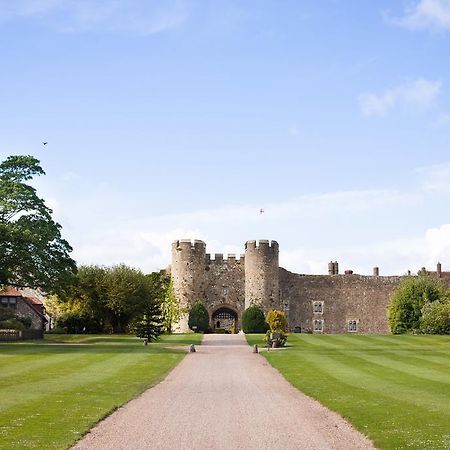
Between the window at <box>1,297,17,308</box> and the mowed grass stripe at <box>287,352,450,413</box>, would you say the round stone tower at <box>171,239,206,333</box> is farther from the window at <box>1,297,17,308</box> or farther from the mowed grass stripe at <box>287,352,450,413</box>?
the mowed grass stripe at <box>287,352,450,413</box>

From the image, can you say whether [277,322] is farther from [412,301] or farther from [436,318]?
[412,301]

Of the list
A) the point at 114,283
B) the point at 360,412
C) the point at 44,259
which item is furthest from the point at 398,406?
the point at 114,283

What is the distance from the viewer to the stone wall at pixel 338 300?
8356 cm

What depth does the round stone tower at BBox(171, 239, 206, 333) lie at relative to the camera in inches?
3056

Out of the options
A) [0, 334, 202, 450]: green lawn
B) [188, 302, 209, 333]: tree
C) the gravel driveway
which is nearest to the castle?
[188, 302, 209, 333]: tree

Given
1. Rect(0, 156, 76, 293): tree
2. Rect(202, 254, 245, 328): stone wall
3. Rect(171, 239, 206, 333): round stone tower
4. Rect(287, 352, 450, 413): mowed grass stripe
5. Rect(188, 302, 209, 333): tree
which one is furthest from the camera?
Rect(202, 254, 245, 328): stone wall

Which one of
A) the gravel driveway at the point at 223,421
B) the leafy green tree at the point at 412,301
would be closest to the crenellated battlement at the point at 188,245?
the leafy green tree at the point at 412,301

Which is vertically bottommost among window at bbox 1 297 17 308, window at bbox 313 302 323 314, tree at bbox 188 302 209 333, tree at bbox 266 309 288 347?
tree at bbox 266 309 288 347

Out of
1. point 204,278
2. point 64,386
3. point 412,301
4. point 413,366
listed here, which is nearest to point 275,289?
point 204,278

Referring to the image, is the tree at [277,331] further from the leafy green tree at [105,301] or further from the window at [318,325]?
the window at [318,325]

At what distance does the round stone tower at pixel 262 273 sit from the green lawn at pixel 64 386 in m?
34.2

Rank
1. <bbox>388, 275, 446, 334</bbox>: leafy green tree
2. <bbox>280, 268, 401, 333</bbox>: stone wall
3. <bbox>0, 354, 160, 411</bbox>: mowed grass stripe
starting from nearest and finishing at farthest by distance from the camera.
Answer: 1. <bbox>0, 354, 160, 411</bbox>: mowed grass stripe
2. <bbox>388, 275, 446, 334</bbox>: leafy green tree
3. <bbox>280, 268, 401, 333</bbox>: stone wall

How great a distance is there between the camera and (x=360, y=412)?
60.5 feet

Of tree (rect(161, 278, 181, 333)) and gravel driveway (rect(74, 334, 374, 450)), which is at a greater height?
tree (rect(161, 278, 181, 333))
